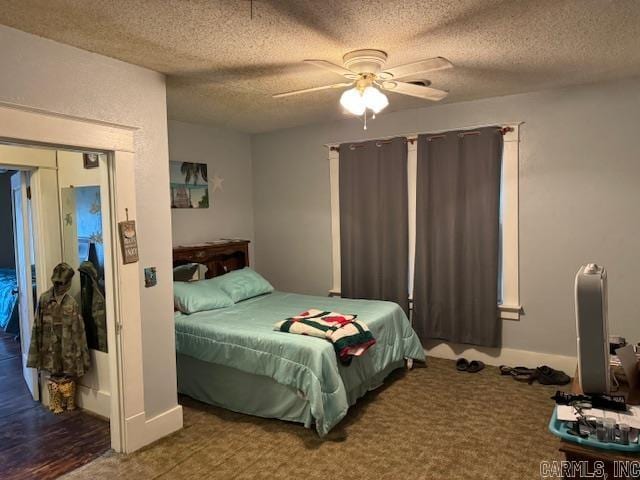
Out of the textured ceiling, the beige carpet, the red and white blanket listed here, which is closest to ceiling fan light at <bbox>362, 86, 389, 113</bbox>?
the textured ceiling

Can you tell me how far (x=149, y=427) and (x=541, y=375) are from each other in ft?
10.2

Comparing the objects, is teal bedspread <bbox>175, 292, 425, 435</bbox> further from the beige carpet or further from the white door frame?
the white door frame

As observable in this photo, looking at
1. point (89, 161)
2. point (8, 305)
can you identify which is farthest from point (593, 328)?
point (8, 305)

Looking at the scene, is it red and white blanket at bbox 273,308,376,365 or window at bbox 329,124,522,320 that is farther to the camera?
window at bbox 329,124,522,320

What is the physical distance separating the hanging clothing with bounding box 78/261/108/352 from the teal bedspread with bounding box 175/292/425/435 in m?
0.55

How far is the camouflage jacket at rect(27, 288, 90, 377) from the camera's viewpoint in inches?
136

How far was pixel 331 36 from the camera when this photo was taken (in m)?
2.51

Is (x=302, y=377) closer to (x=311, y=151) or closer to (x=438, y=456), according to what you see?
(x=438, y=456)

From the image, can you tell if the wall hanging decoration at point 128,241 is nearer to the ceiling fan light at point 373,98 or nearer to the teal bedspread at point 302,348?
the teal bedspread at point 302,348

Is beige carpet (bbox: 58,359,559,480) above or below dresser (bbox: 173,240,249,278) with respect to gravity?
below

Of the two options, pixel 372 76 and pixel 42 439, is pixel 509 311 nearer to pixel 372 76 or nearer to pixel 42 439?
pixel 372 76

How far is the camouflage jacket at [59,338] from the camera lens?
3.47 metres

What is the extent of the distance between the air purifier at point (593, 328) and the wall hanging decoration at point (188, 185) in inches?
157

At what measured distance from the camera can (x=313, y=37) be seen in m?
2.51
